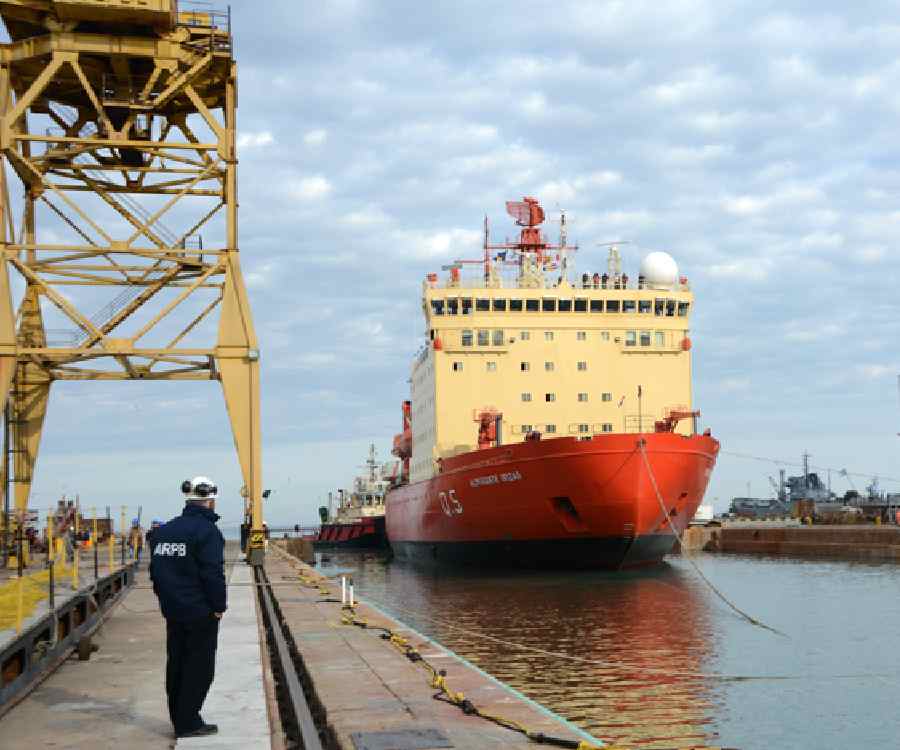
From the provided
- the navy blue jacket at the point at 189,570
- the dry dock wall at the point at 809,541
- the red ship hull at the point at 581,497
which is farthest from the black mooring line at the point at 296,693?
the dry dock wall at the point at 809,541

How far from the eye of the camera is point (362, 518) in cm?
7056

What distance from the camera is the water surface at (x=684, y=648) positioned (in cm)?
1067

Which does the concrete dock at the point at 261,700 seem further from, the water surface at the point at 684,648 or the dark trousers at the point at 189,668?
the water surface at the point at 684,648

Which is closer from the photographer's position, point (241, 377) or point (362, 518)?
point (241, 377)

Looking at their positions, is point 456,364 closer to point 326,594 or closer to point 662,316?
point 662,316

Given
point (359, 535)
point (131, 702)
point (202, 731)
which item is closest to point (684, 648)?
point (131, 702)

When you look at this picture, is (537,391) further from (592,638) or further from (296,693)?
(296,693)

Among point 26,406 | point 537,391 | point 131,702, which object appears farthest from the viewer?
point 537,391

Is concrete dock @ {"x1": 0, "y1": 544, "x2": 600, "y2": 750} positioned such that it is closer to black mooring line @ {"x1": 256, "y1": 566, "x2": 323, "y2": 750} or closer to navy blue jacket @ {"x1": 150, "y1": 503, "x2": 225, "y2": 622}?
black mooring line @ {"x1": 256, "y1": 566, "x2": 323, "y2": 750}

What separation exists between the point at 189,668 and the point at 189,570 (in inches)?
25.5

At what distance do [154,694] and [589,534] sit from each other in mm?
20517

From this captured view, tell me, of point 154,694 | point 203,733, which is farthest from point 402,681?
point 203,733

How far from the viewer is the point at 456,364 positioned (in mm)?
35562

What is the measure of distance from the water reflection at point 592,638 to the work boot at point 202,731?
4.30 m
